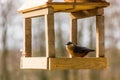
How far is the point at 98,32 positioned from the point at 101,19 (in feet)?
0.44

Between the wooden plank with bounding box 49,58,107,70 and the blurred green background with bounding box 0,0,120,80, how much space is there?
10170 millimetres

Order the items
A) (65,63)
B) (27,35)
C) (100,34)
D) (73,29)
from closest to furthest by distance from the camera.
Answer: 1. (65,63)
2. (100,34)
3. (27,35)
4. (73,29)

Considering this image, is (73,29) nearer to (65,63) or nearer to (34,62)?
(34,62)

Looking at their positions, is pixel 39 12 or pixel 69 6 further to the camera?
pixel 39 12

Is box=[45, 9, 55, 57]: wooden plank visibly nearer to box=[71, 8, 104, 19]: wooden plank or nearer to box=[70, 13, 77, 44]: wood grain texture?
box=[71, 8, 104, 19]: wooden plank

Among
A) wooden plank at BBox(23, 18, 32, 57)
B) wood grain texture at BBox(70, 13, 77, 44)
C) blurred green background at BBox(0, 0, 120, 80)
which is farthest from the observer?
blurred green background at BBox(0, 0, 120, 80)

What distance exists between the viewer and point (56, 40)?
693 inches

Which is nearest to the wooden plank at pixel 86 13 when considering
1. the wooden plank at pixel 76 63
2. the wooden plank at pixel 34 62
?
the wooden plank at pixel 76 63

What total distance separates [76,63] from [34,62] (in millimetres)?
455

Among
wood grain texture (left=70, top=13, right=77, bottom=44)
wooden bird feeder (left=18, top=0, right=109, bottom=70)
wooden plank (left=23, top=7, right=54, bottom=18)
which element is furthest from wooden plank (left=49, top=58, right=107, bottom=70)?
wood grain texture (left=70, top=13, right=77, bottom=44)

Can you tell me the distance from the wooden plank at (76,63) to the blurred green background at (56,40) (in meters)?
10.2

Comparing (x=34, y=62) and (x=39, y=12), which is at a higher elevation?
(x=39, y=12)

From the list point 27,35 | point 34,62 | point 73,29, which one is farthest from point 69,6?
point 73,29

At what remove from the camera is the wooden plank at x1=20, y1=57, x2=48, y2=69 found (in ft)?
15.8
